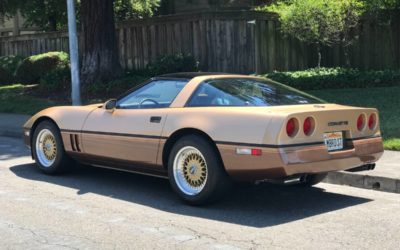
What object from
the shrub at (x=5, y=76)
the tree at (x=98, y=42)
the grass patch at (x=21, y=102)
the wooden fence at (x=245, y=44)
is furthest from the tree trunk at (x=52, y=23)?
Answer: the tree at (x=98, y=42)

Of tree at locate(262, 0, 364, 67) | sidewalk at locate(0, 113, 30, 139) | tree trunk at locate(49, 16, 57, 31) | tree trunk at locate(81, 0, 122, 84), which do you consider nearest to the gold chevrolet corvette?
sidewalk at locate(0, 113, 30, 139)

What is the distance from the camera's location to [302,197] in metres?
6.86

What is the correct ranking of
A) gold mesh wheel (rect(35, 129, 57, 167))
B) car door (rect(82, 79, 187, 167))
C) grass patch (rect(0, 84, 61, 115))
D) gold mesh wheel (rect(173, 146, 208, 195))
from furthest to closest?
1. grass patch (rect(0, 84, 61, 115))
2. gold mesh wheel (rect(35, 129, 57, 167))
3. car door (rect(82, 79, 187, 167))
4. gold mesh wheel (rect(173, 146, 208, 195))

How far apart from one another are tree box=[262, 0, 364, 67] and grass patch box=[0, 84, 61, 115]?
7.01 m

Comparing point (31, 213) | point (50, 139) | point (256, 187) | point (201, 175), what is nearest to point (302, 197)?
point (256, 187)

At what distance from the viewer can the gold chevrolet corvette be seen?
5840mm

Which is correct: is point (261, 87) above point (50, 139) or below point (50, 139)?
above

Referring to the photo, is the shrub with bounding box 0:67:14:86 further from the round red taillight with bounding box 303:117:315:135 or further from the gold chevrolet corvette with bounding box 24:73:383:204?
the round red taillight with bounding box 303:117:315:135

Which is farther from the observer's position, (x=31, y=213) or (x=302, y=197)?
(x=302, y=197)

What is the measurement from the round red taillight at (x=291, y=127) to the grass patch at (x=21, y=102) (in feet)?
34.7

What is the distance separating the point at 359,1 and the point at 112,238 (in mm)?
13074

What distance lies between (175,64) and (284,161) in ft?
39.0

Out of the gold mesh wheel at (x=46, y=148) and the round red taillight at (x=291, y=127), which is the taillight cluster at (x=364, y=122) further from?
the gold mesh wheel at (x=46, y=148)

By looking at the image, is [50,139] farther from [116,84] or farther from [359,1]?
[359,1]
